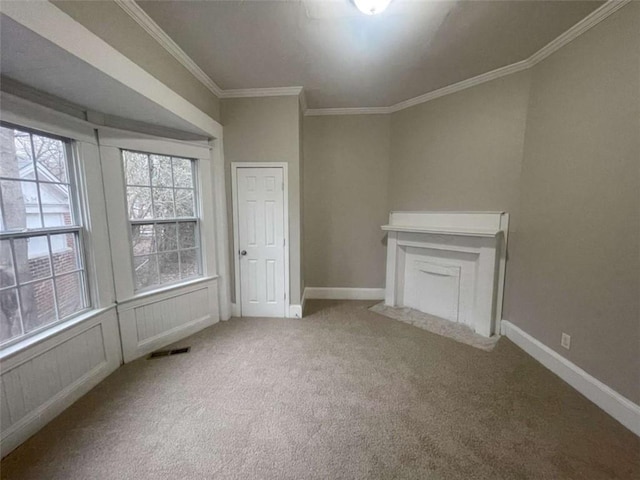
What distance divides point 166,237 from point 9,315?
4.06 feet

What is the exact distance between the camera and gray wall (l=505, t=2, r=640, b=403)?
5.37 ft

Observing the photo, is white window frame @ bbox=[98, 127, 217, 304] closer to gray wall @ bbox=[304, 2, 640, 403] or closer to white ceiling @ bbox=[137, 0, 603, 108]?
white ceiling @ bbox=[137, 0, 603, 108]

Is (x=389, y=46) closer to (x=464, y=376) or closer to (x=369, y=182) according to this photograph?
(x=369, y=182)

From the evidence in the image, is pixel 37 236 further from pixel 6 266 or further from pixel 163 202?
pixel 163 202

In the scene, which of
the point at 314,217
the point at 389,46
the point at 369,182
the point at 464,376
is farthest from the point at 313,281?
the point at 389,46

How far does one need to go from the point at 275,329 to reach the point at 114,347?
4.87 ft

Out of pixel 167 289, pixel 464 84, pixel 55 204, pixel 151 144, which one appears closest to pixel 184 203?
pixel 151 144

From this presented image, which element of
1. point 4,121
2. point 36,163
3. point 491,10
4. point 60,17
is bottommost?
point 36,163

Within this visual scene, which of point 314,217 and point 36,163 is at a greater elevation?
point 36,163

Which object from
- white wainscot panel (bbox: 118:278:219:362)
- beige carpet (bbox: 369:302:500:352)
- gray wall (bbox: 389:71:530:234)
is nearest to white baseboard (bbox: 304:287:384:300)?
beige carpet (bbox: 369:302:500:352)

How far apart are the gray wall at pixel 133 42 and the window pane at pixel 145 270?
1.59m

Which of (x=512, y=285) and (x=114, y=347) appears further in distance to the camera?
(x=512, y=285)

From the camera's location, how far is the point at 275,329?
296cm

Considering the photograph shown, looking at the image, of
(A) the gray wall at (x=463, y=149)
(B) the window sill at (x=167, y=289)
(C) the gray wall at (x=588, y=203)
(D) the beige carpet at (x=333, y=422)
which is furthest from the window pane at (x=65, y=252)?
(C) the gray wall at (x=588, y=203)
